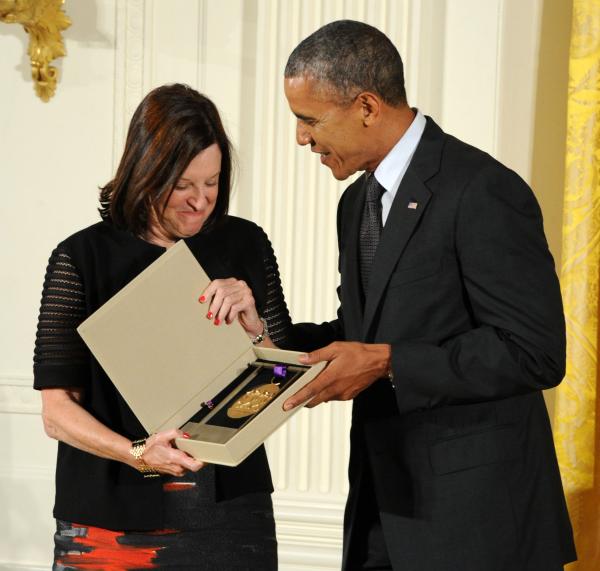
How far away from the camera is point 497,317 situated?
6.00 feet

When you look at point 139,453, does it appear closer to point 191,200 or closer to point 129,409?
point 129,409

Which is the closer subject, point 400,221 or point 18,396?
point 400,221

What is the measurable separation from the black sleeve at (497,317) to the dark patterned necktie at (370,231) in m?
0.22

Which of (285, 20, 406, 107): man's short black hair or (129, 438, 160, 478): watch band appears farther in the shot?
(285, 20, 406, 107): man's short black hair

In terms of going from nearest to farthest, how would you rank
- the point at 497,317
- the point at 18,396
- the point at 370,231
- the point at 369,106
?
the point at 497,317
the point at 369,106
the point at 370,231
the point at 18,396

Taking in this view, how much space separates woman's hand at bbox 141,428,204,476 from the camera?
1.69m

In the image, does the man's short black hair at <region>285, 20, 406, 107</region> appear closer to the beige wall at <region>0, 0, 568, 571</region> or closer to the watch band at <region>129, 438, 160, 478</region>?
the watch band at <region>129, 438, 160, 478</region>

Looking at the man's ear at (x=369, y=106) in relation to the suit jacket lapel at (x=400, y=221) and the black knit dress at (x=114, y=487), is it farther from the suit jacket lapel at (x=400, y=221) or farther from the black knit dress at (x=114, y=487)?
the black knit dress at (x=114, y=487)

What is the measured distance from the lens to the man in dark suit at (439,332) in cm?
183

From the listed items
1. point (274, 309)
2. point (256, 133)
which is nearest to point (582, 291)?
point (256, 133)

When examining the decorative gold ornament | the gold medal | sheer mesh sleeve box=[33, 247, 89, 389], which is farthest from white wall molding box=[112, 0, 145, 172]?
Answer: the gold medal

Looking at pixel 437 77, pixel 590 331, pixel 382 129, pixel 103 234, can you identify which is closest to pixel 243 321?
pixel 103 234

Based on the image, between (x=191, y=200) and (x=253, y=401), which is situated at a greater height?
(x=191, y=200)

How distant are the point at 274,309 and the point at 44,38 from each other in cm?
201
